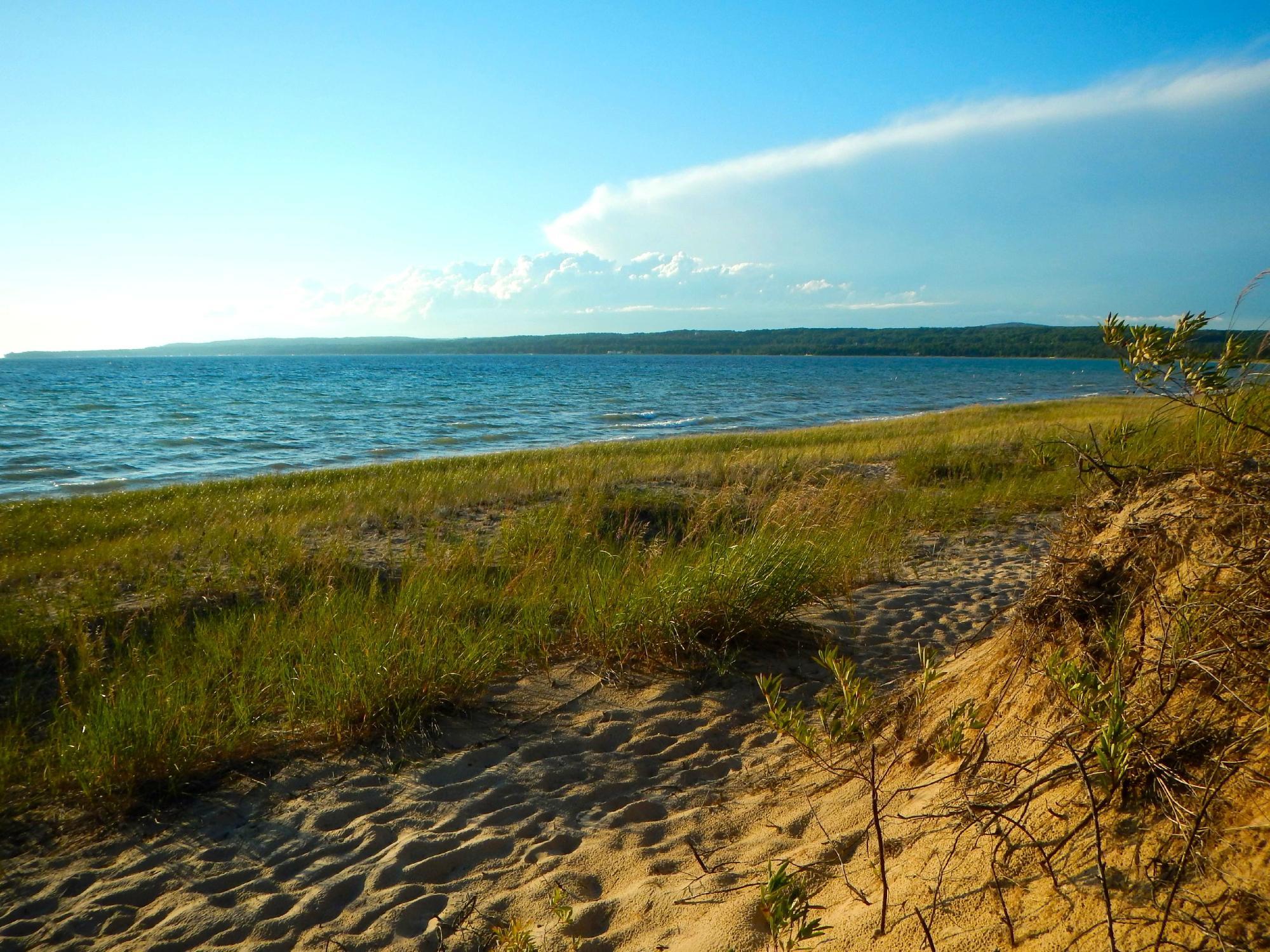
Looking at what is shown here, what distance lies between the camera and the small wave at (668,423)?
29406 millimetres

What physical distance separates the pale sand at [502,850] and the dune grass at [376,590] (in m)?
0.40

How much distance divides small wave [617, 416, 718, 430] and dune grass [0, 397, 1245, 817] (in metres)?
17.9

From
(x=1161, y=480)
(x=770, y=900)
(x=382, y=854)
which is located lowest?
(x=382, y=854)

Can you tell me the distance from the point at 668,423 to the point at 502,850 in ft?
90.5

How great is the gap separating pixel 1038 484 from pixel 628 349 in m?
165

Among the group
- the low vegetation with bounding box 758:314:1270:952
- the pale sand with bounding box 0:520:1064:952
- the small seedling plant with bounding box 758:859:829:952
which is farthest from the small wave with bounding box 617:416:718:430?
the small seedling plant with bounding box 758:859:829:952

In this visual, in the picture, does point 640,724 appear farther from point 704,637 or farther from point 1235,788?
point 1235,788

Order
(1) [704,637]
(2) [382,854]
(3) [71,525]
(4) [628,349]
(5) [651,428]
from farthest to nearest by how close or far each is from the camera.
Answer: (4) [628,349], (5) [651,428], (3) [71,525], (1) [704,637], (2) [382,854]

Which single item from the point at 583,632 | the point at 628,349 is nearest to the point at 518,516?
Answer: the point at 583,632

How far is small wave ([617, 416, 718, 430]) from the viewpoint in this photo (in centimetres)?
2941

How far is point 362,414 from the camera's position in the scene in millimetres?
33094

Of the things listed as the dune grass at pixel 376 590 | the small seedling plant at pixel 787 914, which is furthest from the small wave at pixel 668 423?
the small seedling plant at pixel 787 914

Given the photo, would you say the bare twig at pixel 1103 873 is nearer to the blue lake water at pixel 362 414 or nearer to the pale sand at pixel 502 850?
the pale sand at pixel 502 850

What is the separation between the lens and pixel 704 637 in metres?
4.93
